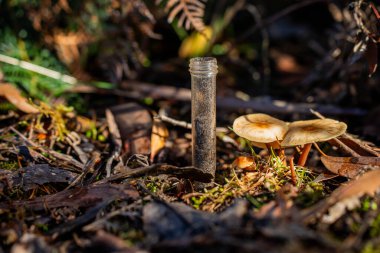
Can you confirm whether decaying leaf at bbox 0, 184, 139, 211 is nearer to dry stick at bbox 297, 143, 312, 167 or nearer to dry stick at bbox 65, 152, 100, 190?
dry stick at bbox 65, 152, 100, 190

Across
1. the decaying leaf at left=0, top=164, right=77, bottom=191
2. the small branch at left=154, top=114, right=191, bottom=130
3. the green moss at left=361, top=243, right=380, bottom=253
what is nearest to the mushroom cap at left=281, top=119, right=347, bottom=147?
the green moss at left=361, top=243, right=380, bottom=253

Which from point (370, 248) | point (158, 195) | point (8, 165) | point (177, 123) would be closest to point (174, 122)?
point (177, 123)

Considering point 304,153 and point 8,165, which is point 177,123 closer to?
point 304,153

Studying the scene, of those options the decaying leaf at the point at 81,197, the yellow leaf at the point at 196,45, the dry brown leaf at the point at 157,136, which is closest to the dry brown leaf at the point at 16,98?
the dry brown leaf at the point at 157,136

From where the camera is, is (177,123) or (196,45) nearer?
(177,123)

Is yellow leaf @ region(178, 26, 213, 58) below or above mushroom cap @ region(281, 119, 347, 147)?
above
